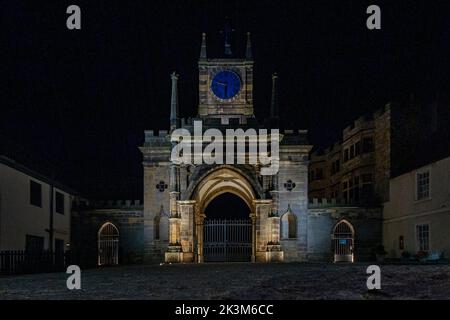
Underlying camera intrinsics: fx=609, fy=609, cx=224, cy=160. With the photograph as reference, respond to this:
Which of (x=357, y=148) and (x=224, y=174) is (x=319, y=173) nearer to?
(x=357, y=148)

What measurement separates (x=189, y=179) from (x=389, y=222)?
1241 cm

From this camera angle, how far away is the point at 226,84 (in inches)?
1570

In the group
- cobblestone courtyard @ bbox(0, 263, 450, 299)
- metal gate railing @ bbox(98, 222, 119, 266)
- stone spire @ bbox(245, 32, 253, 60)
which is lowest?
metal gate railing @ bbox(98, 222, 119, 266)

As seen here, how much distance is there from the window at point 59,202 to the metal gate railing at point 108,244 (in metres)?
2.95

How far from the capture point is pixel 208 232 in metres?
38.9

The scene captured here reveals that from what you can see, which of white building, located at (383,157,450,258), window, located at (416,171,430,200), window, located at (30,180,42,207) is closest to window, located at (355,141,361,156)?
white building, located at (383,157,450,258)

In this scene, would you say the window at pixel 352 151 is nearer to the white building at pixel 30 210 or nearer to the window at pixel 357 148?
the window at pixel 357 148

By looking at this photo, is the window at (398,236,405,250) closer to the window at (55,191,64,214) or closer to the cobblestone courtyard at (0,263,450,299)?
the cobblestone courtyard at (0,263,450,299)

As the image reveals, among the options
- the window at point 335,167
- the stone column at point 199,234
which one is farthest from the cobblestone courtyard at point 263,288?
the window at point 335,167

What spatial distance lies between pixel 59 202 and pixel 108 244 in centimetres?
426

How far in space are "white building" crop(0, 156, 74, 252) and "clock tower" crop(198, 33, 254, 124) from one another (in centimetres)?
1073

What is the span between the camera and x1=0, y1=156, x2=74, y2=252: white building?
29.0 metres

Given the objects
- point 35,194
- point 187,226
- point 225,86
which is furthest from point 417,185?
point 35,194
